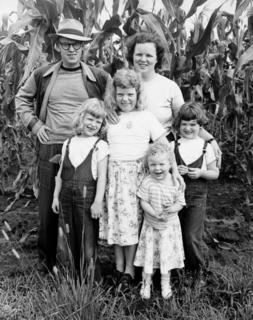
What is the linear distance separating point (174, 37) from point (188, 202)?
1.46m

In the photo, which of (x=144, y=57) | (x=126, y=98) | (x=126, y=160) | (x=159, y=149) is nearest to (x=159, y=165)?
(x=159, y=149)

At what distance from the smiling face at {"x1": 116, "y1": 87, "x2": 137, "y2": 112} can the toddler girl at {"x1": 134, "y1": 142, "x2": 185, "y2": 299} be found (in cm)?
30

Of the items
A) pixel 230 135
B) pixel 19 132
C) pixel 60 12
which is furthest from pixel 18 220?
Result: pixel 230 135

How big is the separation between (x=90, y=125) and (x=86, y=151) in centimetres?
17

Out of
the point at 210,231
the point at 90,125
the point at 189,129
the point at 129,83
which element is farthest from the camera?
the point at 210,231

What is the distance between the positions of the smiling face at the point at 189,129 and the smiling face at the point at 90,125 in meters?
0.54

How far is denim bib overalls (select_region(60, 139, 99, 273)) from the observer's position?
3.13m

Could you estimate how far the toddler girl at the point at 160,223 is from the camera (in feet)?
10.1

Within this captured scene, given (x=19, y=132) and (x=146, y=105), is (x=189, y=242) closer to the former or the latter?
(x=146, y=105)

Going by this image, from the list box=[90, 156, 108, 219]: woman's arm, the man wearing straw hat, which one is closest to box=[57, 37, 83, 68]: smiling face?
the man wearing straw hat

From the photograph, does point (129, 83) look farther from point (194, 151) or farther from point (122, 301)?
point (122, 301)

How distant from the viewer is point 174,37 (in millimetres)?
3988

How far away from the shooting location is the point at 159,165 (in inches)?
120

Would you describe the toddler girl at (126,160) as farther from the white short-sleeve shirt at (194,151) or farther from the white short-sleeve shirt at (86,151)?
the white short-sleeve shirt at (194,151)
